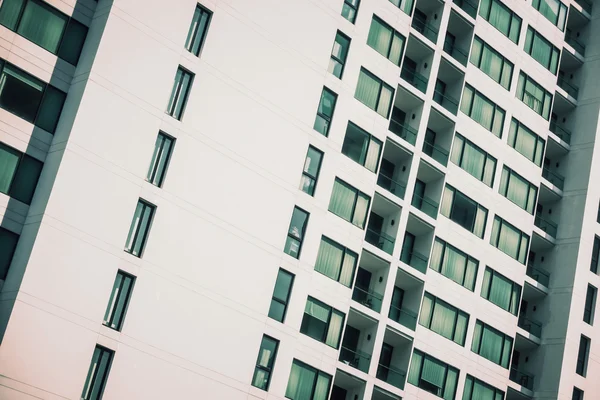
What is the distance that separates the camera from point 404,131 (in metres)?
52.5

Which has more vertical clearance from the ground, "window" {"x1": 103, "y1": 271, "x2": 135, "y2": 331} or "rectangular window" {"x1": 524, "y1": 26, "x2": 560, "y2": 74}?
"rectangular window" {"x1": 524, "y1": 26, "x2": 560, "y2": 74}

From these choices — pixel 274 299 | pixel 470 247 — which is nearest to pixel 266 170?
pixel 274 299

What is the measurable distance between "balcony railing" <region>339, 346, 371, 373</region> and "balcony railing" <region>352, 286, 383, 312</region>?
8.60 feet

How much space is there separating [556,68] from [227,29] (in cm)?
2914

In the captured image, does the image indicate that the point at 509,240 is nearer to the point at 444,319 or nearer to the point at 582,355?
the point at 444,319

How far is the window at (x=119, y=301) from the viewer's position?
37125 millimetres

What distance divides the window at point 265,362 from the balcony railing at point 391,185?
43.2 ft

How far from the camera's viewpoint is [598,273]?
194 ft

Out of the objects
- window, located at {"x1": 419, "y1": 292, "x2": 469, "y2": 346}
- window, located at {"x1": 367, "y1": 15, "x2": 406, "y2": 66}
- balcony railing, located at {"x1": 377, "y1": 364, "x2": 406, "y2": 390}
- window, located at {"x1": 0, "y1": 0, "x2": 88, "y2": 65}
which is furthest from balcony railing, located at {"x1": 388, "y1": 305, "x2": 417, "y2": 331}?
window, located at {"x1": 0, "y1": 0, "x2": 88, "y2": 65}

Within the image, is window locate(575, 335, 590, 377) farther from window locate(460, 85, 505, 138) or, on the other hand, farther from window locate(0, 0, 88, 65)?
window locate(0, 0, 88, 65)

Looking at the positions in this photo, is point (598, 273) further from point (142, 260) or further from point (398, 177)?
point (142, 260)

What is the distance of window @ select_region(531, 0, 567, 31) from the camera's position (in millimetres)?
61594

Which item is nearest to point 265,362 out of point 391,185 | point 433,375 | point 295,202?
point 295,202

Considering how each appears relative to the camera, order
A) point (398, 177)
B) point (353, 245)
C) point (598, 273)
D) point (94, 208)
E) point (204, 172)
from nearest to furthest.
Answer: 1. point (94, 208)
2. point (204, 172)
3. point (353, 245)
4. point (398, 177)
5. point (598, 273)
